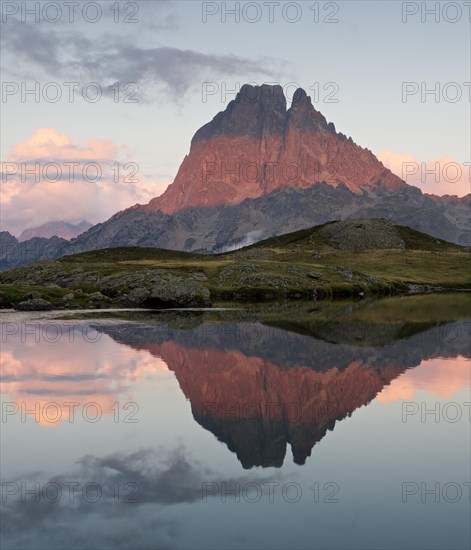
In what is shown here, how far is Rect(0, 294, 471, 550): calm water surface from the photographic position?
2138 centimetres

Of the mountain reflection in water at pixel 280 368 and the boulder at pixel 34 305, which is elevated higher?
the boulder at pixel 34 305

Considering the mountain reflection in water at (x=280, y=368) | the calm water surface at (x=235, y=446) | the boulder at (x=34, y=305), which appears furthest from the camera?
the boulder at (x=34, y=305)

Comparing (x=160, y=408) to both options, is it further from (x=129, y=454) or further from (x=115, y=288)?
(x=115, y=288)

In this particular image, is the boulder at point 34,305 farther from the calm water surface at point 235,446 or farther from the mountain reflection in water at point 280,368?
the calm water surface at point 235,446

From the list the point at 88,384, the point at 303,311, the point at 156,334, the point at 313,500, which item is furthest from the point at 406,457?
the point at 303,311

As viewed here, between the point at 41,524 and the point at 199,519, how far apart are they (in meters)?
5.19

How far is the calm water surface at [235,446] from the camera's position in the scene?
2138 cm

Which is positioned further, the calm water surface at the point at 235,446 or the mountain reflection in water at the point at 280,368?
the mountain reflection in water at the point at 280,368

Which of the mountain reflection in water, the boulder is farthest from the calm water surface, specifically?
the boulder

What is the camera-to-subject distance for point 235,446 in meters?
31.3

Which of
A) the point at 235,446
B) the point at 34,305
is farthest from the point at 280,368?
the point at 34,305

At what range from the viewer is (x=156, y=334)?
79.2 metres

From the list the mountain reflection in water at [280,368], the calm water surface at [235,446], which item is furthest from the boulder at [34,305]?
the calm water surface at [235,446]

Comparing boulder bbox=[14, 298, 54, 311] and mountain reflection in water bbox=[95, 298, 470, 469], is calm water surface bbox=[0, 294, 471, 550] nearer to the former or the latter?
mountain reflection in water bbox=[95, 298, 470, 469]
